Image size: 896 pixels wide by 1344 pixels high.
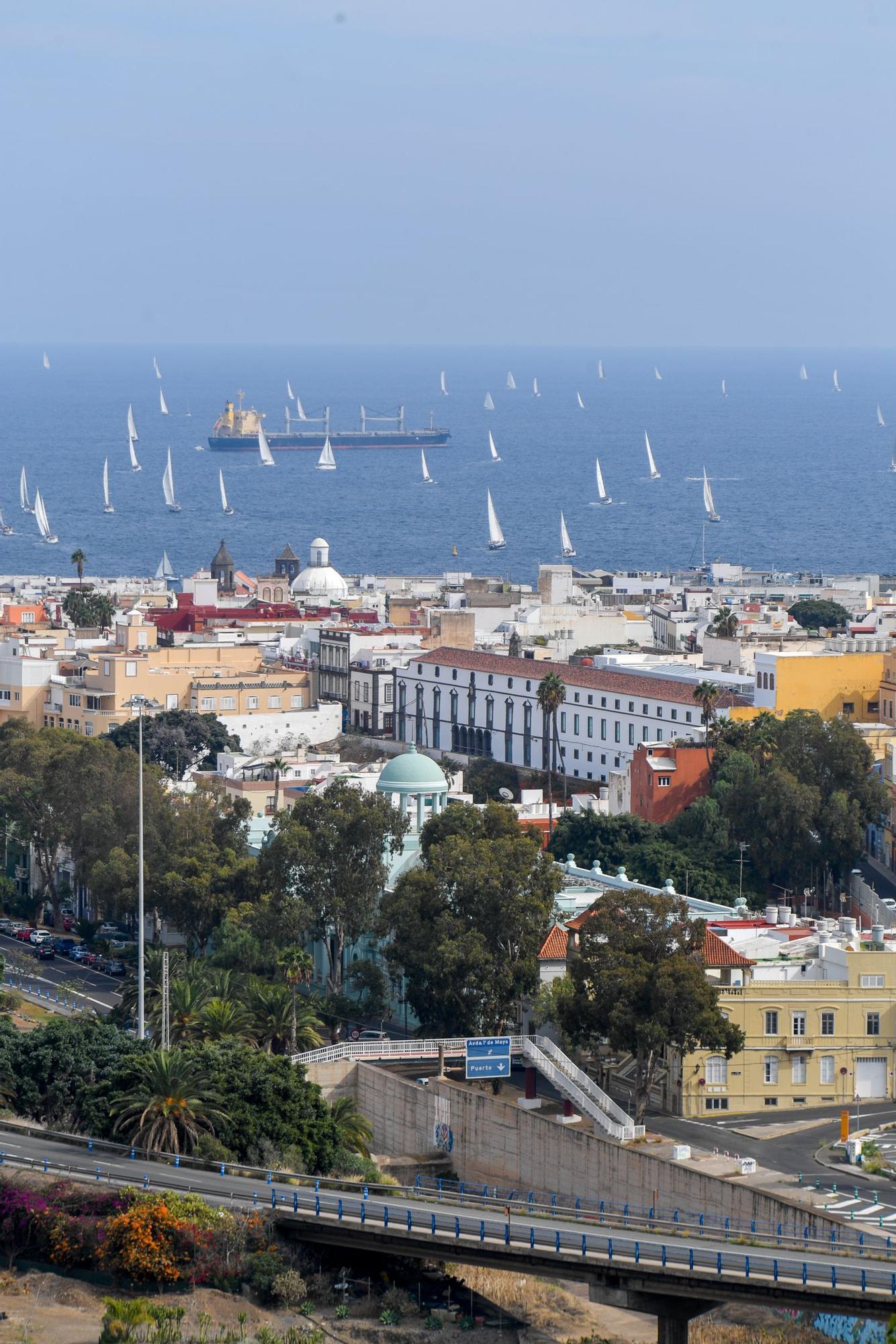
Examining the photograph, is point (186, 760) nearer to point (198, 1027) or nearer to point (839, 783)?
point (839, 783)

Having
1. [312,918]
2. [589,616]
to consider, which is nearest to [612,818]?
[312,918]

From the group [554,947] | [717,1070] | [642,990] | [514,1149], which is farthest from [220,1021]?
[717,1070]

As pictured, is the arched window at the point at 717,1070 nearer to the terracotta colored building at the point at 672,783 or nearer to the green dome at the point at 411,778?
the green dome at the point at 411,778

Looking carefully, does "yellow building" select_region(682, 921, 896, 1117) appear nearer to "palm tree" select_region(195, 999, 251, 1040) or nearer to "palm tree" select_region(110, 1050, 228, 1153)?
"palm tree" select_region(195, 999, 251, 1040)

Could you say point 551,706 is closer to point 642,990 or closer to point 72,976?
point 72,976

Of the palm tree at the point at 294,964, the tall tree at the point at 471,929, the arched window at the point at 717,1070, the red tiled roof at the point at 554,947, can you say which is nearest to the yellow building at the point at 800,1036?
the arched window at the point at 717,1070

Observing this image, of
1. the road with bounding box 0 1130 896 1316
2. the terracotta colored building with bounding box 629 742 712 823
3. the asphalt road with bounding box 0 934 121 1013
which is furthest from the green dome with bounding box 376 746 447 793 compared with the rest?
the road with bounding box 0 1130 896 1316
